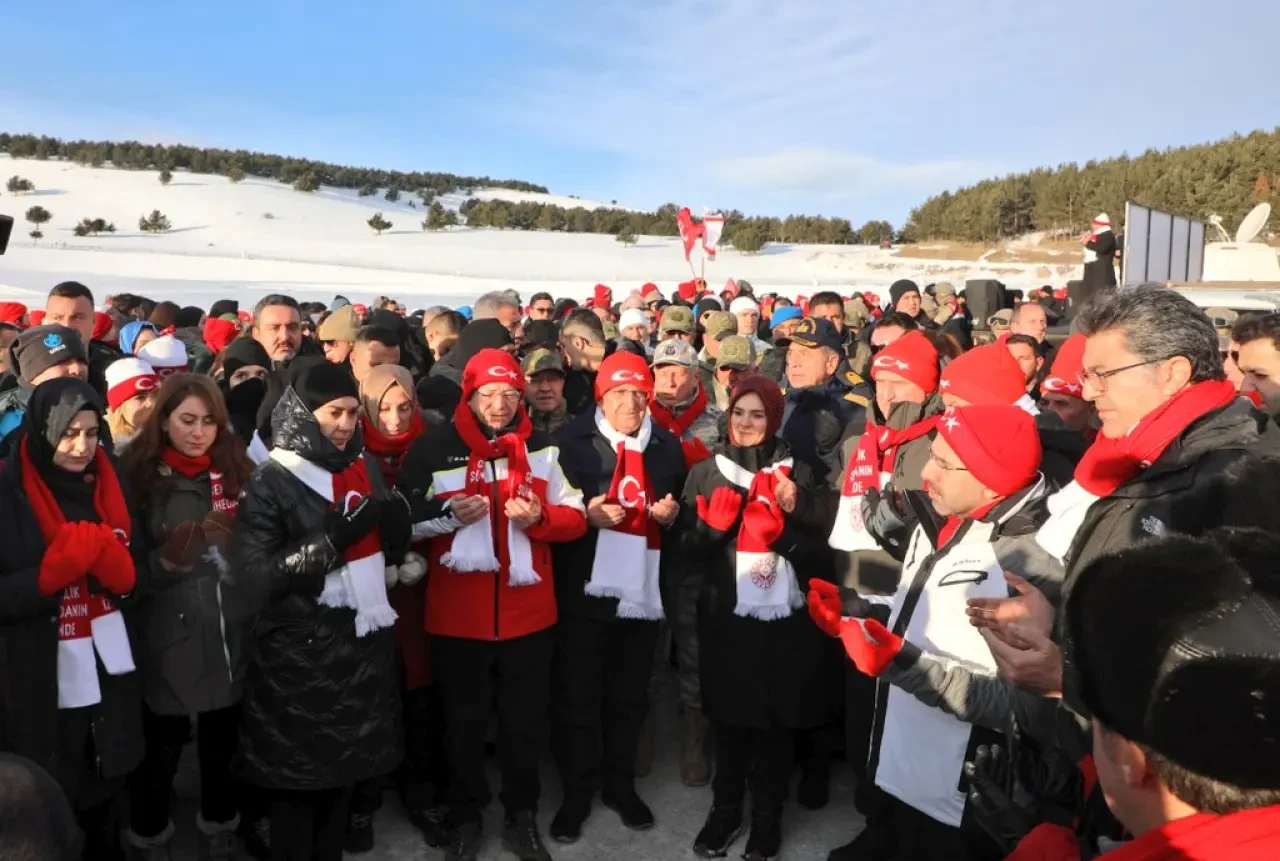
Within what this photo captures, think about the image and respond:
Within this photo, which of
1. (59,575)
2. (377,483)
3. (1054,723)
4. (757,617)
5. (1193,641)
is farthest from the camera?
(757,617)

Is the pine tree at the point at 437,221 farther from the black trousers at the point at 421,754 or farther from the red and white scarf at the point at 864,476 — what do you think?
the red and white scarf at the point at 864,476

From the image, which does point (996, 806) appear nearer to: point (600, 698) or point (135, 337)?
point (600, 698)

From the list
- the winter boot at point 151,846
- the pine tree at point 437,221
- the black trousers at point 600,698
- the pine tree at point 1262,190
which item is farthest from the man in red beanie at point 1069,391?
the pine tree at point 437,221

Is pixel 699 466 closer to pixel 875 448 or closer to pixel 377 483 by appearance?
pixel 875 448

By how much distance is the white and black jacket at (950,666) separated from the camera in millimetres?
2396

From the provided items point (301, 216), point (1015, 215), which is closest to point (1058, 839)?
A: point (1015, 215)

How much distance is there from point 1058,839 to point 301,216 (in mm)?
55715

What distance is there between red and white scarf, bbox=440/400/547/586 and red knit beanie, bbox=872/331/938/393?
166cm

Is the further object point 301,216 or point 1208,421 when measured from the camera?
point 301,216

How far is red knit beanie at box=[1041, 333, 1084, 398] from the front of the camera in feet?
13.5

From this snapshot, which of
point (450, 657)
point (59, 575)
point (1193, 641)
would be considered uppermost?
point (1193, 641)

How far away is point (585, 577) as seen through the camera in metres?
3.87

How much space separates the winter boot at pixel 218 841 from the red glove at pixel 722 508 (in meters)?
2.31

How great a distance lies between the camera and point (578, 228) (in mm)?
49594
